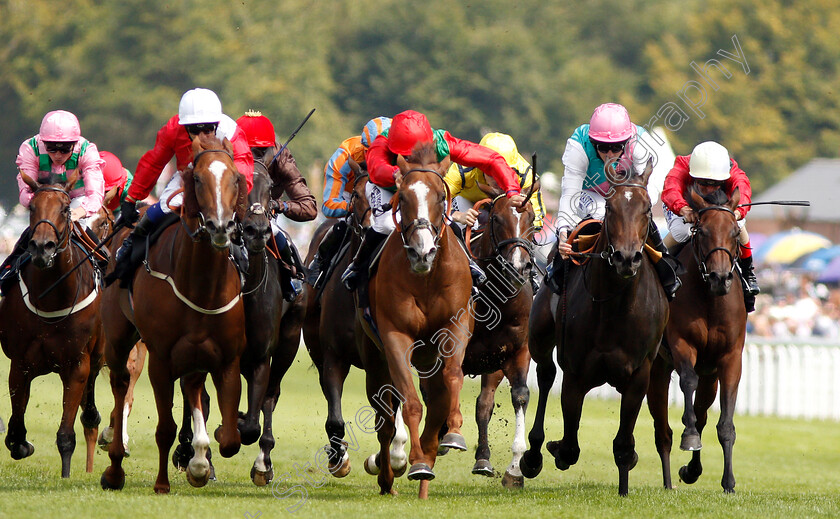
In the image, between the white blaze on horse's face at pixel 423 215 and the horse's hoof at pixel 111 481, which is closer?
the white blaze on horse's face at pixel 423 215

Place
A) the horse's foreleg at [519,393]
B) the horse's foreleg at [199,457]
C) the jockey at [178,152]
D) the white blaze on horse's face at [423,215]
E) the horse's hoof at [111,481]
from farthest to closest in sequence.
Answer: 1. the horse's foreleg at [519,393]
2. the horse's hoof at [111,481]
3. the jockey at [178,152]
4. the horse's foreleg at [199,457]
5. the white blaze on horse's face at [423,215]

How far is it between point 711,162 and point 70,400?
5.20 m

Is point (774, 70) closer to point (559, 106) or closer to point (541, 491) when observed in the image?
point (559, 106)

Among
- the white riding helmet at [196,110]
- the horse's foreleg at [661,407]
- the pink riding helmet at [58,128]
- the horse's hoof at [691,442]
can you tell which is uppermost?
the pink riding helmet at [58,128]

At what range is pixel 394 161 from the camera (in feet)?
28.4

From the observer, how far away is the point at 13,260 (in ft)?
32.1

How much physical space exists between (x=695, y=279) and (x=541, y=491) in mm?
2035

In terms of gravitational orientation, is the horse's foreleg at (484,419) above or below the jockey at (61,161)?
below

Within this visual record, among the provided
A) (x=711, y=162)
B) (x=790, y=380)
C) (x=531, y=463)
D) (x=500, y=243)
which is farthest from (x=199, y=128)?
(x=790, y=380)

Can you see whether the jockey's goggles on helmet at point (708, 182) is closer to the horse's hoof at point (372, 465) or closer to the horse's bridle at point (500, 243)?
the horse's bridle at point (500, 243)

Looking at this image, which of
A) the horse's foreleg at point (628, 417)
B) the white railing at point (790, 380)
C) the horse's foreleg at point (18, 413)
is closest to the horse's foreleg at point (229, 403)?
the horse's foreleg at point (18, 413)

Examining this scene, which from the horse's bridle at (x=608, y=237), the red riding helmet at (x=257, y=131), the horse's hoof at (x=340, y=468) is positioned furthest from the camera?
the red riding helmet at (x=257, y=131)

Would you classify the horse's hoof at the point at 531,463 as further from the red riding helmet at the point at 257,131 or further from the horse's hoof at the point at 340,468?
the red riding helmet at the point at 257,131

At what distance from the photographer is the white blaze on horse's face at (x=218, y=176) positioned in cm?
739
